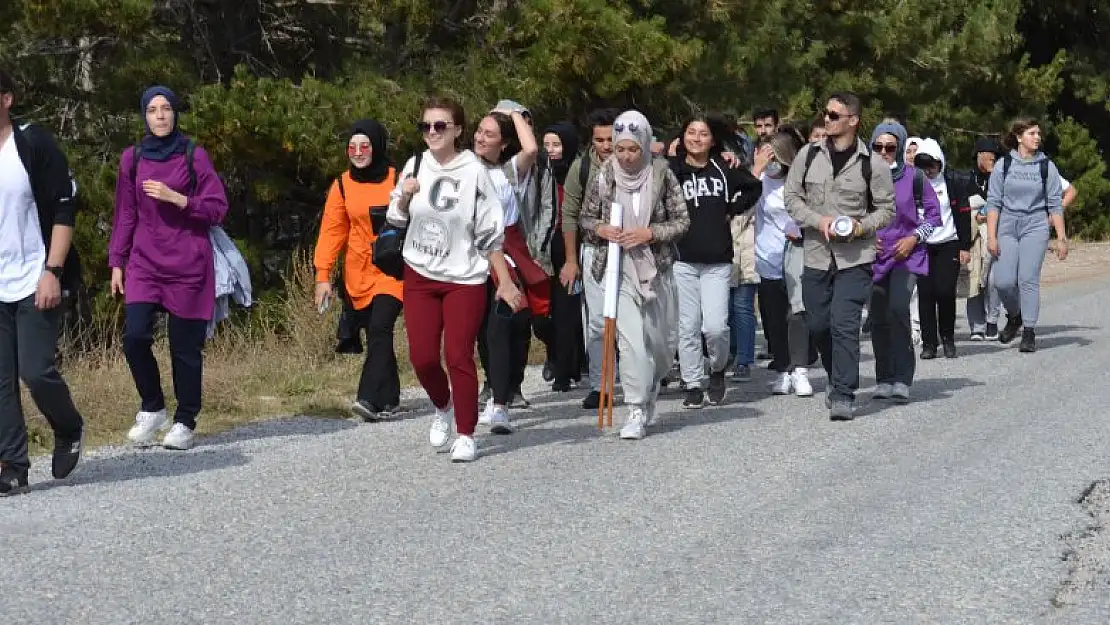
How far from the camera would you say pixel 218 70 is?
18.6m

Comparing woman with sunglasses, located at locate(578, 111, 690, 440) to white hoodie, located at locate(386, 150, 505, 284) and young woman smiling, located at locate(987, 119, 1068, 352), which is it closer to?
white hoodie, located at locate(386, 150, 505, 284)

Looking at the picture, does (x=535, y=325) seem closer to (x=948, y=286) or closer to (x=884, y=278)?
(x=884, y=278)

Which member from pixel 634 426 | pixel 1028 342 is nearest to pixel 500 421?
pixel 634 426

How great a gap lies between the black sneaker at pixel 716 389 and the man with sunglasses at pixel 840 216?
858 mm

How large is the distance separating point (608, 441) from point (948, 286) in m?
5.79

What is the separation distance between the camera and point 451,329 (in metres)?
9.08

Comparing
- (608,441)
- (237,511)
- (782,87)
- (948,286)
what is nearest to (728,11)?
(782,87)

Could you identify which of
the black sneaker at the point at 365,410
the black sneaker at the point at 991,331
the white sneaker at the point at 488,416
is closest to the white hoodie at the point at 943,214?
the black sneaker at the point at 991,331

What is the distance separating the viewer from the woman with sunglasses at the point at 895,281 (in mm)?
11633

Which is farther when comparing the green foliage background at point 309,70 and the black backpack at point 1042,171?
the green foliage background at point 309,70

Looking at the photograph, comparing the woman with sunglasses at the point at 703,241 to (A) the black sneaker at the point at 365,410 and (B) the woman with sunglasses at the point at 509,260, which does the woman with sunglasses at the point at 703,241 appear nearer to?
(B) the woman with sunglasses at the point at 509,260

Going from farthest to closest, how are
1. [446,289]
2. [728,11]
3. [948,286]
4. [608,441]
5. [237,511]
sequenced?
[728,11]
[948,286]
[608,441]
[446,289]
[237,511]

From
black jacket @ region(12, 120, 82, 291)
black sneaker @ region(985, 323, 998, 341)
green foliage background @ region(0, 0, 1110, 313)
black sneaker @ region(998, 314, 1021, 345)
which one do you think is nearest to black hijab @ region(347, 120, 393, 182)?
black jacket @ region(12, 120, 82, 291)

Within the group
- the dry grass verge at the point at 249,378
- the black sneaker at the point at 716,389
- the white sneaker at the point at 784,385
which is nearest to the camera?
the dry grass verge at the point at 249,378
